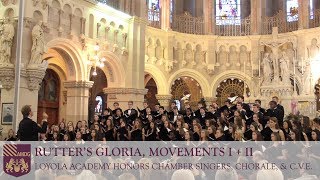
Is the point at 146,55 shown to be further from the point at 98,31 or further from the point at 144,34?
the point at 98,31

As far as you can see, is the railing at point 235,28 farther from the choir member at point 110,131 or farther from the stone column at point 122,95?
the choir member at point 110,131

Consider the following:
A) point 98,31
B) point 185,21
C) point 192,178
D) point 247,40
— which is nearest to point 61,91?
point 98,31

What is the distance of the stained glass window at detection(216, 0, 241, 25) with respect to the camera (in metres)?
26.0

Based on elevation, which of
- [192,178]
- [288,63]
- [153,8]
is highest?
[153,8]

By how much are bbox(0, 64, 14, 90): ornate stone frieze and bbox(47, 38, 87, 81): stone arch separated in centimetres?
217

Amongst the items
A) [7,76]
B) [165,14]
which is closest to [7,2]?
[7,76]

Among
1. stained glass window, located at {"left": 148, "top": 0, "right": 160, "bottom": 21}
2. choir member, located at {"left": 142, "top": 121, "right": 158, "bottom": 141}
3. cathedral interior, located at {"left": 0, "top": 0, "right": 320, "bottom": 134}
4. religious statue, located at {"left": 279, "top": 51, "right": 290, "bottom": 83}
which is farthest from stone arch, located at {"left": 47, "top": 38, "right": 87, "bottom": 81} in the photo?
religious statue, located at {"left": 279, "top": 51, "right": 290, "bottom": 83}

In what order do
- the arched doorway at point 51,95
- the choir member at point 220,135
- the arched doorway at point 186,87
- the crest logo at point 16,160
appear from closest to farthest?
1. the crest logo at point 16,160
2. the choir member at point 220,135
3. the arched doorway at point 51,95
4. the arched doorway at point 186,87

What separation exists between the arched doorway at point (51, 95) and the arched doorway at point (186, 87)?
271 inches

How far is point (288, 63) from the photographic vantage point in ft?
73.4

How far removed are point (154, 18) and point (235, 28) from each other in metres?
5.00

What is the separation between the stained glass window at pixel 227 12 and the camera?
2596 centimetres

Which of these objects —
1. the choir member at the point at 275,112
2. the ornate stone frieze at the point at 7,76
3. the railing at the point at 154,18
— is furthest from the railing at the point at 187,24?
the choir member at the point at 275,112

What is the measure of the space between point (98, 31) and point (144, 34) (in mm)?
2922
